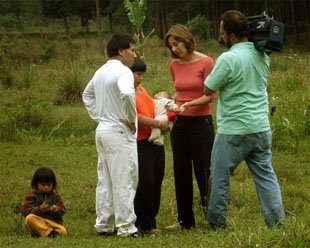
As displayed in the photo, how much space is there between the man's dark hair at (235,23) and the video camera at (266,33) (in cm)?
5

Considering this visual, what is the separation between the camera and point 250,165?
18.4 feet

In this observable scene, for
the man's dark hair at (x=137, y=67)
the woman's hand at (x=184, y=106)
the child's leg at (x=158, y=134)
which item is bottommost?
the child's leg at (x=158, y=134)

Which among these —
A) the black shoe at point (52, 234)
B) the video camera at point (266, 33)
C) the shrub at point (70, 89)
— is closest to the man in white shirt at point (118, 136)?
the black shoe at point (52, 234)

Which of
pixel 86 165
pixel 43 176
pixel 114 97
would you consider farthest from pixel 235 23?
pixel 86 165

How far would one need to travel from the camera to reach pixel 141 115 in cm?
611

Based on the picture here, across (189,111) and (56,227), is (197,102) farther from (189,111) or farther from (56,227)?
(56,227)

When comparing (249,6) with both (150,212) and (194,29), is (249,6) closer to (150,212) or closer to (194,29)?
(194,29)

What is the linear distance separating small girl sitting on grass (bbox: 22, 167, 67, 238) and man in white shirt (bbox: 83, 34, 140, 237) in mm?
506

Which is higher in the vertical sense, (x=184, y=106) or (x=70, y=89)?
(x=184, y=106)

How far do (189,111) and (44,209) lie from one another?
1.63 meters

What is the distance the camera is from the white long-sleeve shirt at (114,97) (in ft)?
18.5

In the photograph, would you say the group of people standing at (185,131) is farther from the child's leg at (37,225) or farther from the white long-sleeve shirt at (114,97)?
the child's leg at (37,225)

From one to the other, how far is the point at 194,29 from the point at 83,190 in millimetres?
29978

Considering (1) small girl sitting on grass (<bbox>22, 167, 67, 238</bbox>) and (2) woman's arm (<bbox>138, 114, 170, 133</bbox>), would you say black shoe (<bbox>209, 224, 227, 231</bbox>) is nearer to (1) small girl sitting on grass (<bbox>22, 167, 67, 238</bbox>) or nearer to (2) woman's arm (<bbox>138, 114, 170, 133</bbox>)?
(2) woman's arm (<bbox>138, 114, 170, 133</bbox>)
